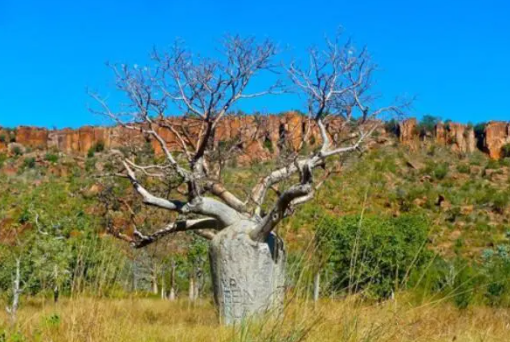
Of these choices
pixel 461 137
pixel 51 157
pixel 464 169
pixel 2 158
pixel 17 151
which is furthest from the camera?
pixel 461 137

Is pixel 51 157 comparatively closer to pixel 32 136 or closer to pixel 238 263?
pixel 32 136

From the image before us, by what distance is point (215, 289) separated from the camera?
273 inches

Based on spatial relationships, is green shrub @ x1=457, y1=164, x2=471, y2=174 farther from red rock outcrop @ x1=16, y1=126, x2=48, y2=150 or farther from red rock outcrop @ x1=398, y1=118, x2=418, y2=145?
red rock outcrop @ x1=16, y1=126, x2=48, y2=150

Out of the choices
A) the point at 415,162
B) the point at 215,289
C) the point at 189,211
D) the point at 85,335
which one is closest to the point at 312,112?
the point at 189,211

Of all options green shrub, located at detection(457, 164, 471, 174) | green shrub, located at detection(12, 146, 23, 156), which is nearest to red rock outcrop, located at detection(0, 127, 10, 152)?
green shrub, located at detection(12, 146, 23, 156)

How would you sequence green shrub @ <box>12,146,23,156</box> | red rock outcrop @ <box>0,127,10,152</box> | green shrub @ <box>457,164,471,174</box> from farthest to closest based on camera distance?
red rock outcrop @ <box>0,127,10,152</box>
green shrub @ <box>12,146,23,156</box>
green shrub @ <box>457,164,471,174</box>

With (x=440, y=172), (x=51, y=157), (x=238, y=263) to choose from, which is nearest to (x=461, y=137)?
(x=440, y=172)

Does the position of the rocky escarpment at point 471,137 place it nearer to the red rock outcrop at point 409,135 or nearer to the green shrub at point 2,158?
the red rock outcrop at point 409,135

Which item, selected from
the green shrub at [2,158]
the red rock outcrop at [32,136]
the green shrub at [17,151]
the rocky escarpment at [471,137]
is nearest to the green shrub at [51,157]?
the green shrub at [2,158]

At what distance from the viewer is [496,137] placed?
4762cm

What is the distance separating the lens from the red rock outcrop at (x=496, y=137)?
A: 46.6 meters

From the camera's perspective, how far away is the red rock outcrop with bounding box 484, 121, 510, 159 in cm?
4663

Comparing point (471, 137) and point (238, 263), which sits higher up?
point (471, 137)

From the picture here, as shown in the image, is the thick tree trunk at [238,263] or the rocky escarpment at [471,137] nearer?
the thick tree trunk at [238,263]
